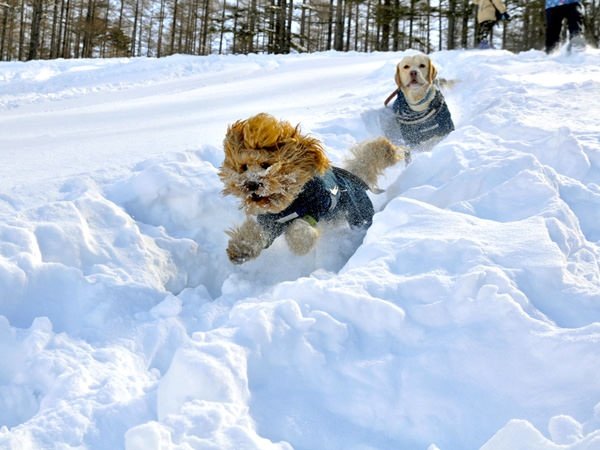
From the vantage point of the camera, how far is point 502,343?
5.96 feet

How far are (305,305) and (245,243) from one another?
1033mm

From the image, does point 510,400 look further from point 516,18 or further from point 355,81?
point 516,18

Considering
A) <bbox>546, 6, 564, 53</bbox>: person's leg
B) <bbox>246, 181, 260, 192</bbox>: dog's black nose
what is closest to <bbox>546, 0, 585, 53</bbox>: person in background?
<bbox>546, 6, 564, 53</bbox>: person's leg

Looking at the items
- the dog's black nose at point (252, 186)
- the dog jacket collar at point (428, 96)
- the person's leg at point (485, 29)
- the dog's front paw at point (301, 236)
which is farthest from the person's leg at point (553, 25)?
the dog's black nose at point (252, 186)

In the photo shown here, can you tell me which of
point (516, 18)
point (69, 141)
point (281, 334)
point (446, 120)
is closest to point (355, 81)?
point (446, 120)

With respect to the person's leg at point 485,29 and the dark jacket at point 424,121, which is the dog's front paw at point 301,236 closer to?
the dark jacket at point 424,121

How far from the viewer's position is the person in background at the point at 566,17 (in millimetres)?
8570

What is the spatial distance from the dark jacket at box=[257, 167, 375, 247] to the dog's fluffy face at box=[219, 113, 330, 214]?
63 mm

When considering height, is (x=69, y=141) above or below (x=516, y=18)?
below

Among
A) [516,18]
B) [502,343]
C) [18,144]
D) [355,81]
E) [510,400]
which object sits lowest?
[510,400]

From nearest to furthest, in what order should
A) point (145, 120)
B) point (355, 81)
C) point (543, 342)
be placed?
point (543, 342) < point (145, 120) < point (355, 81)

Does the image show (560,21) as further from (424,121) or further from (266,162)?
(266,162)

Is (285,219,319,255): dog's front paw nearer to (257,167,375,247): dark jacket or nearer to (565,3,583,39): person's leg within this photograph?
(257,167,375,247): dark jacket

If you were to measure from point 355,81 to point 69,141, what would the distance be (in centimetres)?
448
